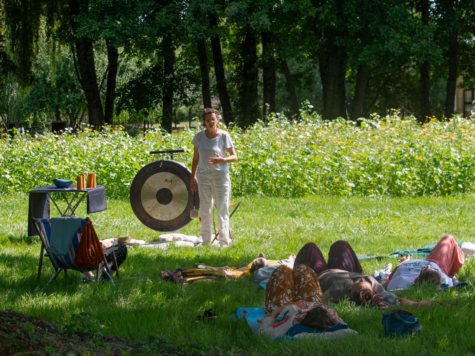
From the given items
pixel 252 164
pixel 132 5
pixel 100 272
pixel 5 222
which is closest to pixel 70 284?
pixel 100 272

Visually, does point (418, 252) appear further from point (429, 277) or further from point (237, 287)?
point (237, 287)

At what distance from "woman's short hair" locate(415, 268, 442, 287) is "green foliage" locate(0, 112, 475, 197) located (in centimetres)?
635

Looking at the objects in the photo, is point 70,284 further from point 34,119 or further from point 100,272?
point 34,119

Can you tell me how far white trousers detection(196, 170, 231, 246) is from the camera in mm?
6895

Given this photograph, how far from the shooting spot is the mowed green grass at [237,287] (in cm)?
352

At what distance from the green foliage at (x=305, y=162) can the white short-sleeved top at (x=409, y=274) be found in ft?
20.1

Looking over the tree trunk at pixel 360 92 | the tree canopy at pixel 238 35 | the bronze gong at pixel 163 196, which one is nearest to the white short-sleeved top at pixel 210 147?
the bronze gong at pixel 163 196

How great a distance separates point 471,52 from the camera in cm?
2786

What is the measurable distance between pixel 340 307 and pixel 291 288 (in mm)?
493

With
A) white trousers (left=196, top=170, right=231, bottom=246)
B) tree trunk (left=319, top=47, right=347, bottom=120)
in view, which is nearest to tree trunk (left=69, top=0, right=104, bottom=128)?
tree trunk (left=319, top=47, right=347, bottom=120)

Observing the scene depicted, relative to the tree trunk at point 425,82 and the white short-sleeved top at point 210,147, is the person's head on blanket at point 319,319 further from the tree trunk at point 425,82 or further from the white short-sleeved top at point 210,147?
the tree trunk at point 425,82

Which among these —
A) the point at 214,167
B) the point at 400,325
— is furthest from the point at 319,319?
the point at 214,167

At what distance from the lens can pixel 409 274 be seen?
485cm

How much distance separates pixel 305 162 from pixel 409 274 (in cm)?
671
